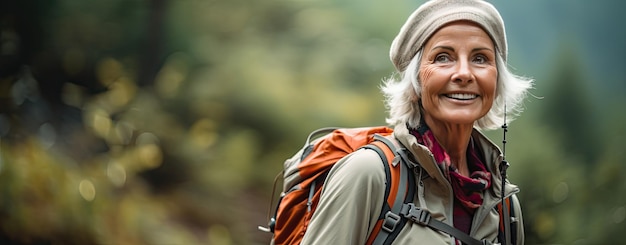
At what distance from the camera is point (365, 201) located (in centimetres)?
183

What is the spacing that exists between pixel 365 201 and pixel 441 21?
0.55m

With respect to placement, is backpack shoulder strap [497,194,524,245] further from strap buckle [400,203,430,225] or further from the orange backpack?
strap buckle [400,203,430,225]

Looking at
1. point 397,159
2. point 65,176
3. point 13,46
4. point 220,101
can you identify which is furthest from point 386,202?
point 13,46

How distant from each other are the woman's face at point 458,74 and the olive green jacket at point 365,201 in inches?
5.6

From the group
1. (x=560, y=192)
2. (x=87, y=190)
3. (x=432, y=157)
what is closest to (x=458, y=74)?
(x=432, y=157)

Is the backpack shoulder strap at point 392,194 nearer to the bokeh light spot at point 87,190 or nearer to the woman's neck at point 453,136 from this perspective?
the woman's neck at point 453,136

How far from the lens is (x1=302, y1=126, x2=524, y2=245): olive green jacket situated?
5.98 feet

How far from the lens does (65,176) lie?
447 cm

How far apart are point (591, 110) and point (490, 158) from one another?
1.61 m

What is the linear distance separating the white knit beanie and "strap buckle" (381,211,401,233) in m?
0.50

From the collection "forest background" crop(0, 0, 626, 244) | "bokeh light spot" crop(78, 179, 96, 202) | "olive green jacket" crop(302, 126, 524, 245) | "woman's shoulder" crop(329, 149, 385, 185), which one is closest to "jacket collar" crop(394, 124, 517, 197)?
"olive green jacket" crop(302, 126, 524, 245)

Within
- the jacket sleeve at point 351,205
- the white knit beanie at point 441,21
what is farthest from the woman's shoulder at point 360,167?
the white knit beanie at point 441,21

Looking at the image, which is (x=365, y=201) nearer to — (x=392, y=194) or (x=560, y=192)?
(x=392, y=194)

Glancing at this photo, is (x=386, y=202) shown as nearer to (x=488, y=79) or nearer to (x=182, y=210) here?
(x=488, y=79)
